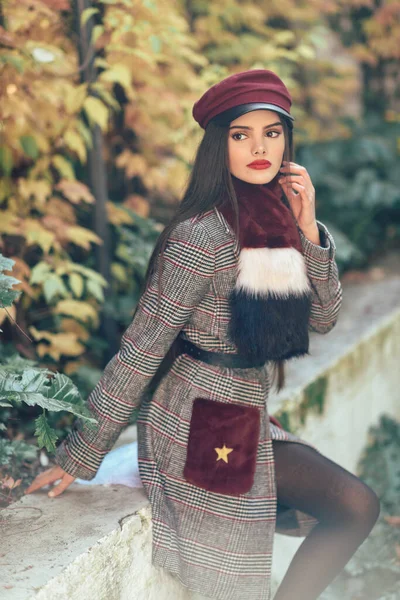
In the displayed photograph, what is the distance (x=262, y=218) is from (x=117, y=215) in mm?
1500

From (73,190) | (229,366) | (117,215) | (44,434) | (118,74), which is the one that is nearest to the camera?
(44,434)

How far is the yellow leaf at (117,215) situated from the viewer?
3359 mm

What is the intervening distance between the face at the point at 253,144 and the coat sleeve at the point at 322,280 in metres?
0.22

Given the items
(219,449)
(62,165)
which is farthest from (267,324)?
(62,165)

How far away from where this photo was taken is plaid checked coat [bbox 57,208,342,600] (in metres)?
1.96

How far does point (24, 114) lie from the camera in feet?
9.11

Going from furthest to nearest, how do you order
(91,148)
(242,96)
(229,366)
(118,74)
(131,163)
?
(131,163) < (91,148) < (118,74) < (229,366) < (242,96)

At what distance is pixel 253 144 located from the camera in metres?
2.01

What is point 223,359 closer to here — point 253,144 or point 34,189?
point 253,144

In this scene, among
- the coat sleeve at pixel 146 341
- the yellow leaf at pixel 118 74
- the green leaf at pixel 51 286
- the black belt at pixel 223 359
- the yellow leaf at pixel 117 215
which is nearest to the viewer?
the coat sleeve at pixel 146 341

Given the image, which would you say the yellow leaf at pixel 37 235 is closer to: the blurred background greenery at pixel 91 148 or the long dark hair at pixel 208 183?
the blurred background greenery at pixel 91 148

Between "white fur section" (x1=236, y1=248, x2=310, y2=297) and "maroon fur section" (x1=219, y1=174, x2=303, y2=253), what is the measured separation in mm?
27

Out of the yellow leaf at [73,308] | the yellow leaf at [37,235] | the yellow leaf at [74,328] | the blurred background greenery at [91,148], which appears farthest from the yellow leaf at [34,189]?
the yellow leaf at [74,328]

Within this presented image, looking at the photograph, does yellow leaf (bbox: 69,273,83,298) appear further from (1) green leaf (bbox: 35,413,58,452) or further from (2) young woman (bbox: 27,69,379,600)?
(1) green leaf (bbox: 35,413,58,452)
